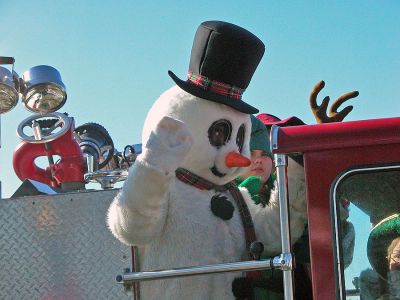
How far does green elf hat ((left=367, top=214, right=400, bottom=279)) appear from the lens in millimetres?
2666

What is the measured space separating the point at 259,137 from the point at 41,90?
1.98 metres

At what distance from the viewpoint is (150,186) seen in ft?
9.43

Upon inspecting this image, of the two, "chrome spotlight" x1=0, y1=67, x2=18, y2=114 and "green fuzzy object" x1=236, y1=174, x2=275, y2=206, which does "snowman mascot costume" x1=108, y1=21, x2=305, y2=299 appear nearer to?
"green fuzzy object" x1=236, y1=174, x2=275, y2=206

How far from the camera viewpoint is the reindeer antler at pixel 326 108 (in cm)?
439

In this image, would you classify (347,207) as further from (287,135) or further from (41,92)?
(41,92)

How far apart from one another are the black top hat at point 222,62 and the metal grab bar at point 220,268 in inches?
31.2

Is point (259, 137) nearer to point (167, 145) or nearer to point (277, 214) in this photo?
point (277, 214)

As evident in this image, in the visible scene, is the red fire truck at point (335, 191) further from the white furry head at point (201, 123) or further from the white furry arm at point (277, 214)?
the white furry head at point (201, 123)

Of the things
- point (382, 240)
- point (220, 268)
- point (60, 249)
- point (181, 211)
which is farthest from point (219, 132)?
point (60, 249)

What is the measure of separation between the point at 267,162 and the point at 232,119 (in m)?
0.73

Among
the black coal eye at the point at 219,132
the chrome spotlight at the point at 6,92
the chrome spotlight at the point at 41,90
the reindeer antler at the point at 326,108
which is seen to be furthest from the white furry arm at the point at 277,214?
the chrome spotlight at the point at 41,90

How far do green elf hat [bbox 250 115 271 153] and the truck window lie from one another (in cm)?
146

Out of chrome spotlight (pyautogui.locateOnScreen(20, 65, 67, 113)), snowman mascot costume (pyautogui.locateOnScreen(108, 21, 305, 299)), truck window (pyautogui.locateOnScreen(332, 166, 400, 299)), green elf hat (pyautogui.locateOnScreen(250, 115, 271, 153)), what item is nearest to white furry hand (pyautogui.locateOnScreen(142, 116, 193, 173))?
snowman mascot costume (pyautogui.locateOnScreen(108, 21, 305, 299))

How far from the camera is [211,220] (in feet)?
10.5
